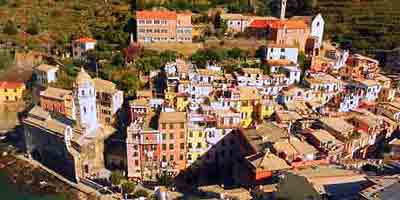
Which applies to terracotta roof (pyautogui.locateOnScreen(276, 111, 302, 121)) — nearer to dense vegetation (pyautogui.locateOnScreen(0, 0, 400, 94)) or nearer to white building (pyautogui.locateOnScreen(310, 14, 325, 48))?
dense vegetation (pyautogui.locateOnScreen(0, 0, 400, 94))

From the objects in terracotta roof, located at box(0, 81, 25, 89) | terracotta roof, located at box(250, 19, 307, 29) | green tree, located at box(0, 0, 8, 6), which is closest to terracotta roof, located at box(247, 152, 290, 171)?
terracotta roof, located at box(250, 19, 307, 29)

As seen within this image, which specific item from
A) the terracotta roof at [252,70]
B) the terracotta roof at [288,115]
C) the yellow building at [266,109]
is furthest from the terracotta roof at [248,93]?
the terracotta roof at [252,70]

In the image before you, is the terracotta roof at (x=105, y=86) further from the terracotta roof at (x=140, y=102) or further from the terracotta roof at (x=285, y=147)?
the terracotta roof at (x=285, y=147)

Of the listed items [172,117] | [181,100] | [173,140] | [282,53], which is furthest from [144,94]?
[282,53]

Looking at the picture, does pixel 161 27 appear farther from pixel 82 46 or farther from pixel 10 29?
pixel 10 29

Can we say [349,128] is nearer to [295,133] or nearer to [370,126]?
[370,126]
